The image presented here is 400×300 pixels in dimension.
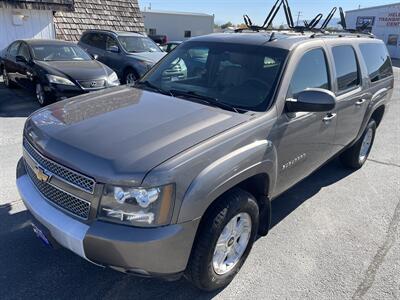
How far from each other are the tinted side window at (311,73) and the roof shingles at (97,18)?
12.0m

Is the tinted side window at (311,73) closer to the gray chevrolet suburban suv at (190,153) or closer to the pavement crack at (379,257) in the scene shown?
the gray chevrolet suburban suv at (190,153)

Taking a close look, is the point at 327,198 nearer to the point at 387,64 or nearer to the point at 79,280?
the point at 387,64

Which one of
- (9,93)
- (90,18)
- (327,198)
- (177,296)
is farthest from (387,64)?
(90,18)

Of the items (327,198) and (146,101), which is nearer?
(146,101)

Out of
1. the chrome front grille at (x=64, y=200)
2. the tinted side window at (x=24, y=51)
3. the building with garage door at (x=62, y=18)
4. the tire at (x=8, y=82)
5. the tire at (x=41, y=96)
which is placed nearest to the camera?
the chrome front grille at (x=64, y=200)

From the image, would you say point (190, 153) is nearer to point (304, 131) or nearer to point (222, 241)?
point (222, 241)

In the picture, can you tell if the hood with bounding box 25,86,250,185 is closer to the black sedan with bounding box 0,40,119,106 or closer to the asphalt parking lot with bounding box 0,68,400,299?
the asphalt parking lot with bounding box 0,68,400,299

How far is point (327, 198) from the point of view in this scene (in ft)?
14.5

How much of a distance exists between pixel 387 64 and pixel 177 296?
4768 millimetres

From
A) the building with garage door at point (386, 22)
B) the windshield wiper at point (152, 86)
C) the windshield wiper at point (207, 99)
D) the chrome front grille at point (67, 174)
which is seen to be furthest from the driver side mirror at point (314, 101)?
the building with garage door at point (386, 22)

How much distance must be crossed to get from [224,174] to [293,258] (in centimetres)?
136

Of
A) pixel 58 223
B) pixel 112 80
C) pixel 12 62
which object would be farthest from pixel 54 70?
pixel 58 223

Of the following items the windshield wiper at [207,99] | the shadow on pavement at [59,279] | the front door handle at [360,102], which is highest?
the windshield wiper at [207,99]

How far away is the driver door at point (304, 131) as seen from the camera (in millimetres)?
3139
